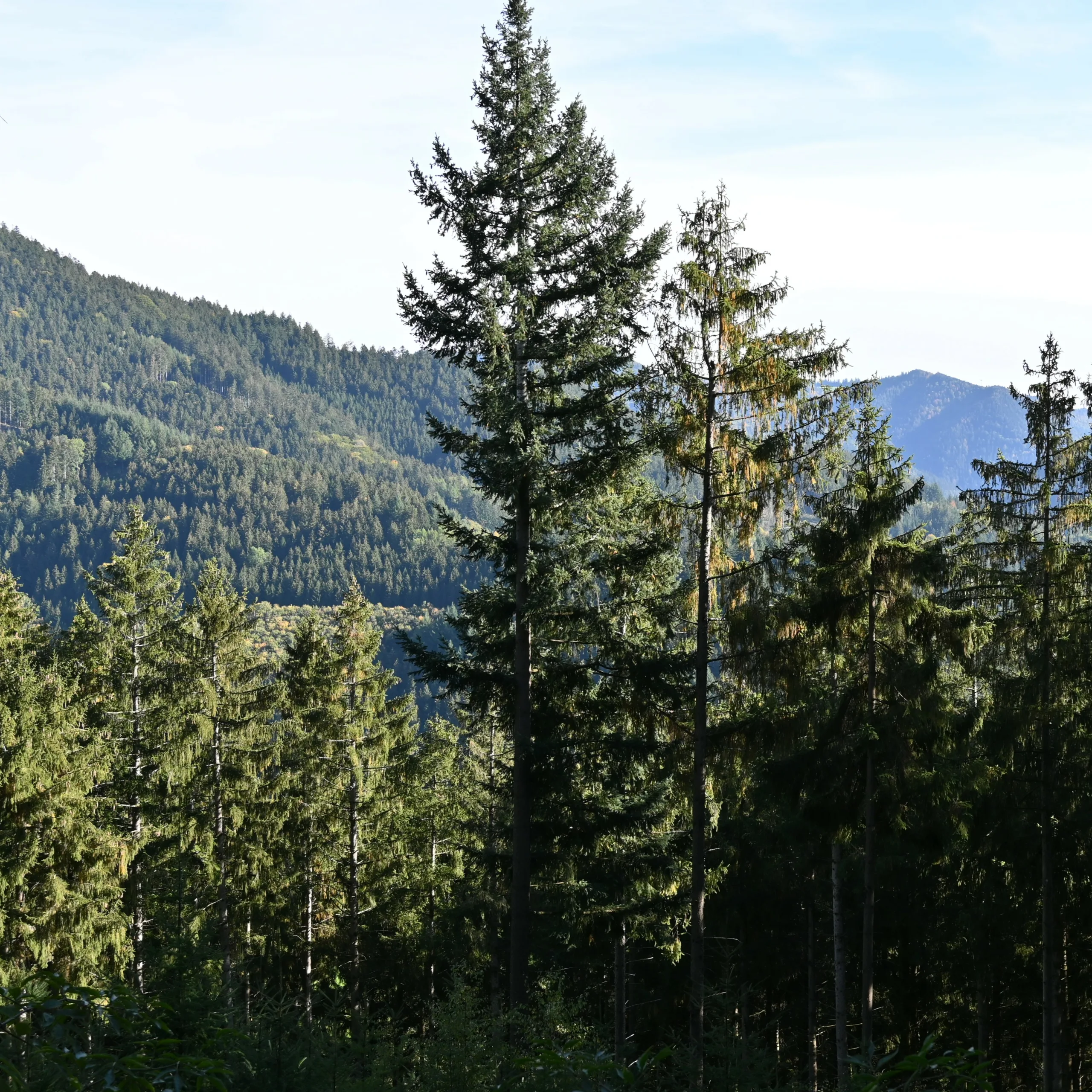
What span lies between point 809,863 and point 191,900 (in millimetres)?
17497

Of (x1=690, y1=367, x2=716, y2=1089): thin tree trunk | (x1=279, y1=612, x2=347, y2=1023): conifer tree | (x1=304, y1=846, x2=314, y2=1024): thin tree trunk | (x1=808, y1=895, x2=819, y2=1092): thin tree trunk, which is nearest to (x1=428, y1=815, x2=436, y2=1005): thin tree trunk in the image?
(x1=279, y1=612, x2=347, y2=1023): conifer tree

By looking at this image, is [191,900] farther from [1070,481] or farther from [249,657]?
[1070,481]

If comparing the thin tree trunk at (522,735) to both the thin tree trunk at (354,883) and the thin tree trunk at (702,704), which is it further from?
the thin tree trunk at (354,883)

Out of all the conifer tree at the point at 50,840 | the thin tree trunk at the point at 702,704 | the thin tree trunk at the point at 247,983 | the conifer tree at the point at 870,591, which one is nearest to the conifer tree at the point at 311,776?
the thin tree trunk at the point at 247,983

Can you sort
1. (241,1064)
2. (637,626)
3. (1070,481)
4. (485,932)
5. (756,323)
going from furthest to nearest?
(485,932)
(637,626)
(1070,481)
(756,323)
(241,1064)

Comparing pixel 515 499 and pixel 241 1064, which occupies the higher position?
pixel 515 499

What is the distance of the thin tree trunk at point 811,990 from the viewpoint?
2205cm

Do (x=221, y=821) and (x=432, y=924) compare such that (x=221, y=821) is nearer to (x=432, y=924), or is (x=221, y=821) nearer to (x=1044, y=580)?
(x=432, y=924)

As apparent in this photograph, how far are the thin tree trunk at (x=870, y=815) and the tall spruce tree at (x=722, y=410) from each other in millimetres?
2131

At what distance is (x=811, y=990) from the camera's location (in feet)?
75.0

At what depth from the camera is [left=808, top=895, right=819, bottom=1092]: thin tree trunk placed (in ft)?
72.3

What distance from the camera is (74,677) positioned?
25438mm

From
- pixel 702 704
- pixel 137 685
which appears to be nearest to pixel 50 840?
pixel 137 685

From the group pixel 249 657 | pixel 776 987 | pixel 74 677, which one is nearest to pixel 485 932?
pixel 776 987
